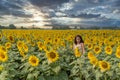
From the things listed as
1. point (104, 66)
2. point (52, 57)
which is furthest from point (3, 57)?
point (104, 66)

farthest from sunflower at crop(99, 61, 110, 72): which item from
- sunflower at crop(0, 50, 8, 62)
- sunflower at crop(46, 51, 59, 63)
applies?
sunflower at crop(0, 50, 8, 62)

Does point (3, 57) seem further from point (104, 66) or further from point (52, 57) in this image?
point (104, 66)

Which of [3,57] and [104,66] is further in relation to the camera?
[3,57]

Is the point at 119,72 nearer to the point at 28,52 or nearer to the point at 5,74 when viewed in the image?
the point at 5,74

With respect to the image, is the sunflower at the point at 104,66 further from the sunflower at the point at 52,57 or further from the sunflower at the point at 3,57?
the sunflower at the point at 3,57

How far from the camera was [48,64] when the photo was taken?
6.42m

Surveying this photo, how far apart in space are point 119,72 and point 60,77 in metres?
1.06

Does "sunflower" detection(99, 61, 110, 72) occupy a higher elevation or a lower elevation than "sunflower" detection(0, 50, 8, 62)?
lower

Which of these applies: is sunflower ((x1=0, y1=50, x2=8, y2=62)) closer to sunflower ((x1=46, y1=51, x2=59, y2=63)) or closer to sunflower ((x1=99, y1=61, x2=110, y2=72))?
sunflower ((x1=46, y1=51, x2=59, y2=63))

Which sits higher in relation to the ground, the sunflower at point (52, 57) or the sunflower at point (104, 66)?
the sunflower at point (52, 57)

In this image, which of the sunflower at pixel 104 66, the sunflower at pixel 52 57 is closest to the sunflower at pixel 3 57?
the sunflower at pixel 52 57

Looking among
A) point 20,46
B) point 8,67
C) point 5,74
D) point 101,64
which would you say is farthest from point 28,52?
point 101,64

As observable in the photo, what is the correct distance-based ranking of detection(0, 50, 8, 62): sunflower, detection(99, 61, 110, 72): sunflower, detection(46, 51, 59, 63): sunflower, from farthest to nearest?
detection(0, 50, 8, 62): sunflower
detection(46, 51, 59, 63): sunflower
detection(99, 61, 110, 72): sunflower

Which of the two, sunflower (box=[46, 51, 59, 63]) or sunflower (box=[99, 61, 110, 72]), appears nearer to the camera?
sunflower (box=[99, 61, 110, 72])
